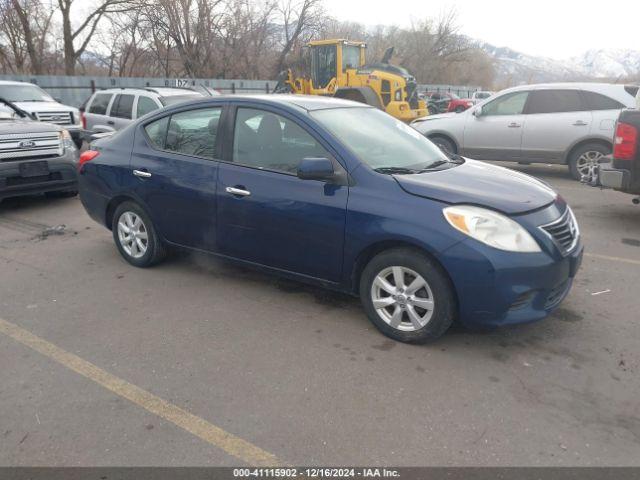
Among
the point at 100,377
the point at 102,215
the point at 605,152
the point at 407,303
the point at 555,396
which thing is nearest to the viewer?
the point at 555,396

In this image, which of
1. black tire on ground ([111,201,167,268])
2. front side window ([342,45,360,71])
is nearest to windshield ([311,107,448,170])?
black tire on ground ([111,201,167,268])

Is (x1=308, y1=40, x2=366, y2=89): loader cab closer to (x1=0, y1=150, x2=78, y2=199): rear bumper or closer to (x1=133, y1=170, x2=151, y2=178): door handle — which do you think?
(x1=0, y1=150, x2=78, y2=199): rear bumper

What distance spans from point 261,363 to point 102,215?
2.86m

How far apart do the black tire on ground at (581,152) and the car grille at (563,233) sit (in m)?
6.32

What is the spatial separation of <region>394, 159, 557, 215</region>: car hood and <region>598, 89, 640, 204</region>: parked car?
286 cm

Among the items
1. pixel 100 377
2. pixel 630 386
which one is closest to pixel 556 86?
pixel 630 386

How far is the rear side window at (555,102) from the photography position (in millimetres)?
9469

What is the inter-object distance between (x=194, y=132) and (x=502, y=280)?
2892 mm

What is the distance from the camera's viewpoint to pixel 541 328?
3842 millimetres

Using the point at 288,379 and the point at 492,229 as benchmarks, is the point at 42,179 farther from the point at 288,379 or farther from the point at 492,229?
the point at 492,229

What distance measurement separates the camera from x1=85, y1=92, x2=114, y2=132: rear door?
11.0 m

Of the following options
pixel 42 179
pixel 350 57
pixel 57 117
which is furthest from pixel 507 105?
pixel 57 117

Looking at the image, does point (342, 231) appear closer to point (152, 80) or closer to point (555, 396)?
point (555, 396)

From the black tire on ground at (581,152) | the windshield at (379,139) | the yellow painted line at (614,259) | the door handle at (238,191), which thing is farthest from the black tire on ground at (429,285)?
the black tire on ground at (581,152)
